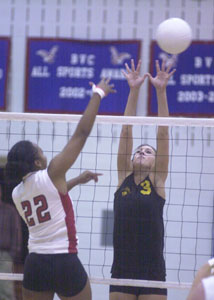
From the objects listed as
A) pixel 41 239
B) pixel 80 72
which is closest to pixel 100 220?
pixel 80 72

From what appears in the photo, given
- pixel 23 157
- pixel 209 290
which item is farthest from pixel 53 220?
pixel 209 290

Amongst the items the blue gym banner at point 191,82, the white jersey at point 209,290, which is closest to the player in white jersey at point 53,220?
the white jersey at point 209,290

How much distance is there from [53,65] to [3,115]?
3547 millimetres

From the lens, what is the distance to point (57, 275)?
4.20m

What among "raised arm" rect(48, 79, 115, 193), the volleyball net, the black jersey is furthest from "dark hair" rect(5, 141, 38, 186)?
the volleyball net

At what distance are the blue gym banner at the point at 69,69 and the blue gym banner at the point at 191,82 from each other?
416 millimetres

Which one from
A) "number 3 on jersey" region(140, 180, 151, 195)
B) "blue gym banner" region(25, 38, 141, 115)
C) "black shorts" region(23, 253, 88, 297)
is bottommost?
"black shorts" region(23, 253, 88, 297)

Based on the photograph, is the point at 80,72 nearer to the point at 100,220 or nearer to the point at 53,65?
the point at 53,65

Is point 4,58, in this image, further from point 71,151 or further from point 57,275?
point 57,275

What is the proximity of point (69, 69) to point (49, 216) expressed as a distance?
482 cm

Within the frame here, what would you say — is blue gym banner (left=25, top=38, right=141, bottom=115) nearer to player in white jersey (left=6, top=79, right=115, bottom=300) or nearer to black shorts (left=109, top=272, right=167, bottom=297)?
black shorts (left=109, top=272, right=167, bottom=297)

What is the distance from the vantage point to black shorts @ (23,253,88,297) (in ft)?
13.8

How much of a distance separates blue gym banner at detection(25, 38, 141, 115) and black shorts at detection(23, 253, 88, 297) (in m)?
4.60

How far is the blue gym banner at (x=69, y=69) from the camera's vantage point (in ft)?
28.8
